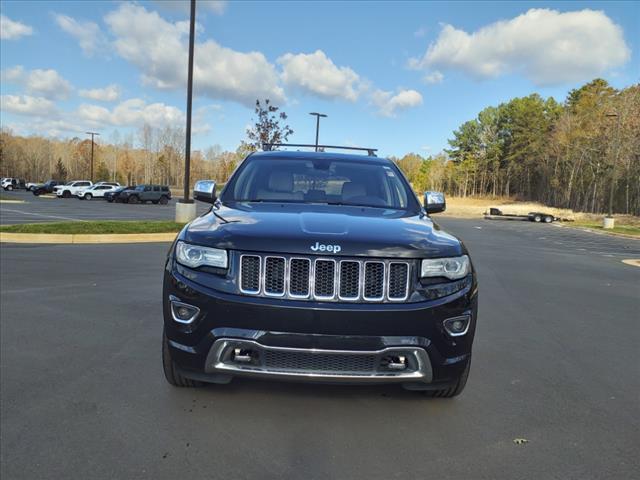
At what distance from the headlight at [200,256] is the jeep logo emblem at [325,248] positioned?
19.7 inches

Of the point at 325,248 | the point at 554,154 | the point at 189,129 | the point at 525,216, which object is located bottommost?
the point at 525,216

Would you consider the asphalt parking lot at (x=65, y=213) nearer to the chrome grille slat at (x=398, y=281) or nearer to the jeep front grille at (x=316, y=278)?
the jeep front grille at (x=316, y=278)

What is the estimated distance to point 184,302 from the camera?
9.12 ft

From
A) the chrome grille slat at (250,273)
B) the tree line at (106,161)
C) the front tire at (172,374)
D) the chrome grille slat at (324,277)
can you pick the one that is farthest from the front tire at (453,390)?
the tree line at (106,161)

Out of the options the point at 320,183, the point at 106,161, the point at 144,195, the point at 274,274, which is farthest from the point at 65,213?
the point at 106,161

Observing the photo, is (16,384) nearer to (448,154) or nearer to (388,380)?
(388,380)

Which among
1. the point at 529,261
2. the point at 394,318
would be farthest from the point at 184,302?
the point at 529,261

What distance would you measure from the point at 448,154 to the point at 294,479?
101944 mm

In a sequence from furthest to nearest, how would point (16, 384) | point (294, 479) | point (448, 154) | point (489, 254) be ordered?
point (448, 154), point (489, 254), point (16, 384), point (294, 479)

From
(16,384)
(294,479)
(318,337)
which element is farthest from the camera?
(16,384)

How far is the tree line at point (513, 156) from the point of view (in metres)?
41.5

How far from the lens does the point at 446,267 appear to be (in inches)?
113

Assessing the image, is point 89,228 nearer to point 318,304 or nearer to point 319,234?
point 319,234

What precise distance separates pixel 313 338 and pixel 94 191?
159ft
